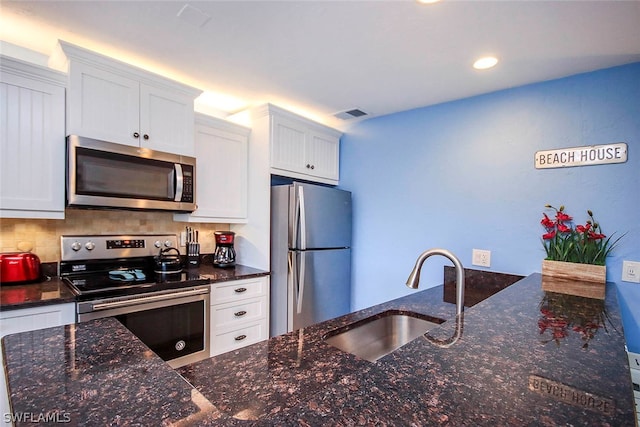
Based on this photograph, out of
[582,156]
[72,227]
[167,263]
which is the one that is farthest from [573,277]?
[72,227]

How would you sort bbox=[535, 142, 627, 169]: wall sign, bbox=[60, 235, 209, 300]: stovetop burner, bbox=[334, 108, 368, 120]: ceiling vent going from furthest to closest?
1. bbox=[334, 108, 368, 120]: ceiling vent
2. bbox=[535, 142, 627, 169]: wall sign
3. bbox=[60, 235, 209, 300]: stovetop burner

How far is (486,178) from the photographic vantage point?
2344mm

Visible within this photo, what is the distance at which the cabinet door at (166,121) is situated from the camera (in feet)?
6.77

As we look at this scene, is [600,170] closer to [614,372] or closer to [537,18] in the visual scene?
[537,18]

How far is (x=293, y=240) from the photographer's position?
2.50 meters

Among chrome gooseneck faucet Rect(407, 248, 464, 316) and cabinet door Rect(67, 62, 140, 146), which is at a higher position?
cabinet door Rect(67, 62, 140, 146)

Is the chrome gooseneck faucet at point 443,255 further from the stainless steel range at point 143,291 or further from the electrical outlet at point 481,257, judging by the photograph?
the stainless steel range at point 143,291

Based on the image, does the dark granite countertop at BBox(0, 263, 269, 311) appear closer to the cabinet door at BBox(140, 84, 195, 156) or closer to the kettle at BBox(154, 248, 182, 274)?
the kettle at BBox(154, 248, 182, 274)

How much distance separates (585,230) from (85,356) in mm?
2528

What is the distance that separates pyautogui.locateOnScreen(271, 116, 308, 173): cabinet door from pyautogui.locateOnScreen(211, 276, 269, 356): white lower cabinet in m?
0.97

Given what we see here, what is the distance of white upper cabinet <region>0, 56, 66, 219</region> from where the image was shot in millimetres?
1625

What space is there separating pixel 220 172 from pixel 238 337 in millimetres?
1305

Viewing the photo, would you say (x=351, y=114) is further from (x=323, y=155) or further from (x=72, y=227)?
(x=72, y=227)

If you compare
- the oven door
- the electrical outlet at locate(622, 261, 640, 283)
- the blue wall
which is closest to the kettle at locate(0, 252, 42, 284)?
the oven door
